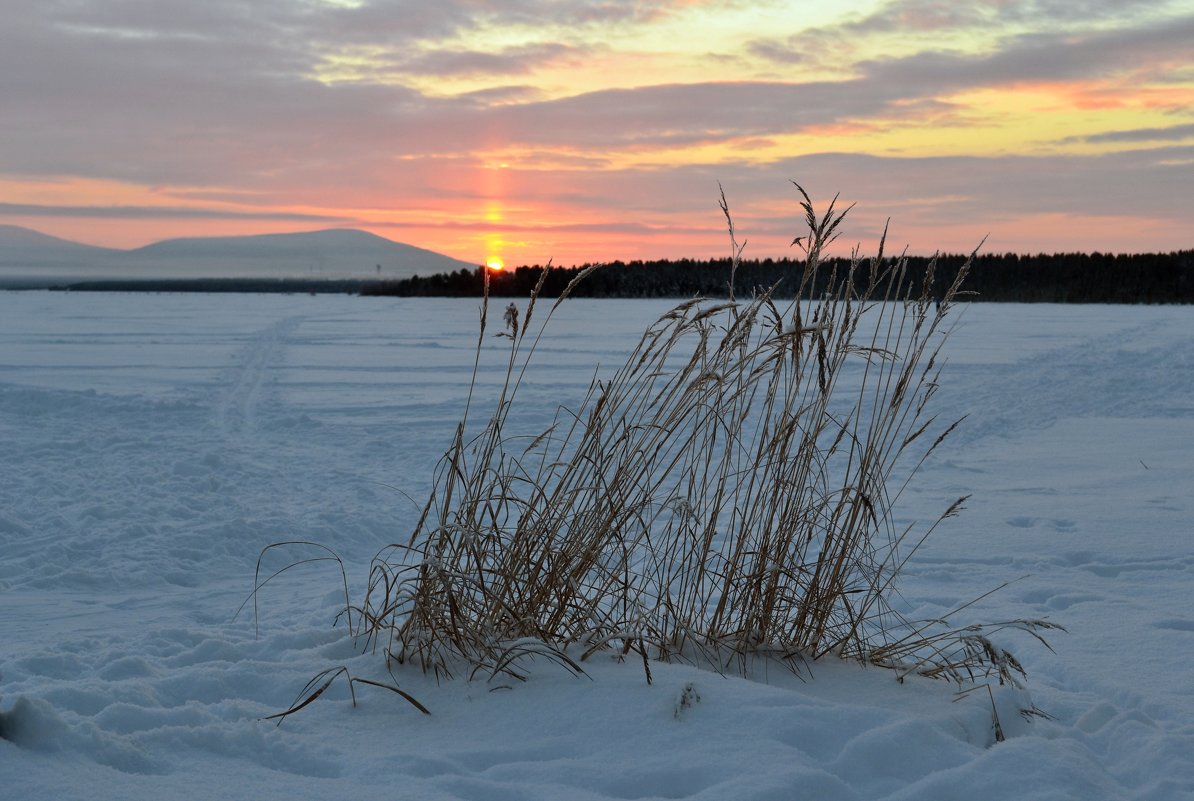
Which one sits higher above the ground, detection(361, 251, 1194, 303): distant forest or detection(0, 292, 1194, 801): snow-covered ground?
detection(361, 251, 1194, 303): distant forest

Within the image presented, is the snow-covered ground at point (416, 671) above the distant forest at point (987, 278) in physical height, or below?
below

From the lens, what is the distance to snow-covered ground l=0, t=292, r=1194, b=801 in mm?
2107

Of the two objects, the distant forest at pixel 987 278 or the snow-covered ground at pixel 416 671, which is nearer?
the snow-covered ground at pixel 416 671

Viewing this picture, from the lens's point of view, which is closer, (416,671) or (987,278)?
(416,671)

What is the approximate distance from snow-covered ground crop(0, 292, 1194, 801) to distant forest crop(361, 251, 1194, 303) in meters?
28.9

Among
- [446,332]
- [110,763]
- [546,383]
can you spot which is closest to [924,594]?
[110,763]

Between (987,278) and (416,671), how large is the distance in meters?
47.3

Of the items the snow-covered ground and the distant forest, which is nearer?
the snow-covered ground

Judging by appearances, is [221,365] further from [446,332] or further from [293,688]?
[293,688]

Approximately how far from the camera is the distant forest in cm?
3944

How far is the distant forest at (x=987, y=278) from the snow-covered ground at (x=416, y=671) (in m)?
28.9

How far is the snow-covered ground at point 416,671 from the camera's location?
2107mm

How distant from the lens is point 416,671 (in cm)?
266

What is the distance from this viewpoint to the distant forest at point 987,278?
39.4m
